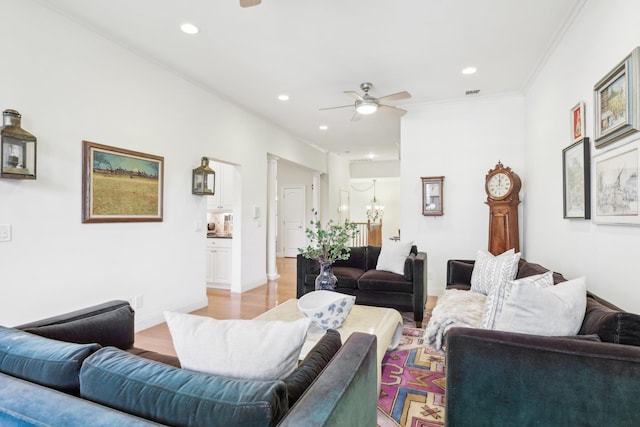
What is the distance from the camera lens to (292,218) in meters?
8.98

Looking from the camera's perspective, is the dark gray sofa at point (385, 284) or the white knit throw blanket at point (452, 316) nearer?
the white knit throw blanket at point (452, 316)

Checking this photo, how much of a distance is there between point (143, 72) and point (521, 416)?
157 inches

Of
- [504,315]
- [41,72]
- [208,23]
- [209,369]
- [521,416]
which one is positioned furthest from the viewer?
[208,23]

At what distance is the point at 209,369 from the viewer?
1013 millimetres

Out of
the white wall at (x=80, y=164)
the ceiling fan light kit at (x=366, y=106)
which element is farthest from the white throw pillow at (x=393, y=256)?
the white wall at (x=80, y=164)

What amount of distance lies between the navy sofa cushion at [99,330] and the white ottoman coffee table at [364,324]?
0.90 meters

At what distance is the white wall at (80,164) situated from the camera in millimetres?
2443

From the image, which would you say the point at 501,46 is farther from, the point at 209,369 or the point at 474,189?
the point at 209,369

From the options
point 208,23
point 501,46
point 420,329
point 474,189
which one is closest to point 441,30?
point 501,46

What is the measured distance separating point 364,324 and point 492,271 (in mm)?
1262

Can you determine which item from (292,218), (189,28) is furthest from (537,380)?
(292,218)

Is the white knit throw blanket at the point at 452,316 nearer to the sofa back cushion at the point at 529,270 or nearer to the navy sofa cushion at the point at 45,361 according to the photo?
the sofa back cushion at the point at 529,270

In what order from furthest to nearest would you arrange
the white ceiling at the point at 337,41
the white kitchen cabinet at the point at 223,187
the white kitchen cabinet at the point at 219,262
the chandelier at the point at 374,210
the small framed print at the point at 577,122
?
the chandelier at the point at 374,210 → the white kitchen cabinet at the point at 223,187 → the white kitchen cabinet at the point at 219,262 → the white ceiling at the point at 337,41 → the small framed print at the point at 577,122

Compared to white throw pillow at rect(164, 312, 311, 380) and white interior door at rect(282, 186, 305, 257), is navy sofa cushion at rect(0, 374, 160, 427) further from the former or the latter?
white interior door at rect(282, 186, 305, 257)
